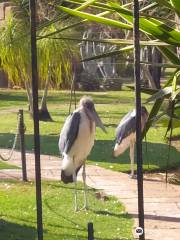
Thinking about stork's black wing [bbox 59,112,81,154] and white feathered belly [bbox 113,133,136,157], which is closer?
A: stork's black wing [bbox 59,112,81,154]

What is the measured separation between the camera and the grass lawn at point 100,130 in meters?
14.6

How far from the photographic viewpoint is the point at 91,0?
4.78m

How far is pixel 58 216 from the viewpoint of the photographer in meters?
9.52

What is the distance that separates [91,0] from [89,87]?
1179 inches

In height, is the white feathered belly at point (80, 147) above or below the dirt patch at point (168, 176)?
above

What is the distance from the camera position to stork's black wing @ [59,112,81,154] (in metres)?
10.2

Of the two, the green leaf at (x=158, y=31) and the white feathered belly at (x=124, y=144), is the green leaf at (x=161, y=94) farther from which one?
the white feathered belly at (x=124, y=144)

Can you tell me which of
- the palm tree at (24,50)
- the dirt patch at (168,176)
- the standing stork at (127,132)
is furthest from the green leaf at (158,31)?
the palm tree at (24,50)

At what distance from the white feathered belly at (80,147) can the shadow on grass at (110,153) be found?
88.6 inches

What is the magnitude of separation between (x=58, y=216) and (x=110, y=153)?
20.2 ft

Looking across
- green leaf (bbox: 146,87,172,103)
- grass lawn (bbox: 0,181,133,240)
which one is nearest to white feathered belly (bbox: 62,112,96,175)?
grass lawn (bbox: 0,181,133,240)

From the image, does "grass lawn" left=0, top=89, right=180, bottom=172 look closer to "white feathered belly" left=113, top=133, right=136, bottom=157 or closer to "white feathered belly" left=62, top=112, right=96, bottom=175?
"white feathered belly" left=113, top=133, right=136, bottom=157

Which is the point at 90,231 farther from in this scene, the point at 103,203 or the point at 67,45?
the point at 67,45

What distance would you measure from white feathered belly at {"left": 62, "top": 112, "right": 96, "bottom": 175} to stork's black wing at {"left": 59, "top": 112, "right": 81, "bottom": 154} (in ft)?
0.19
